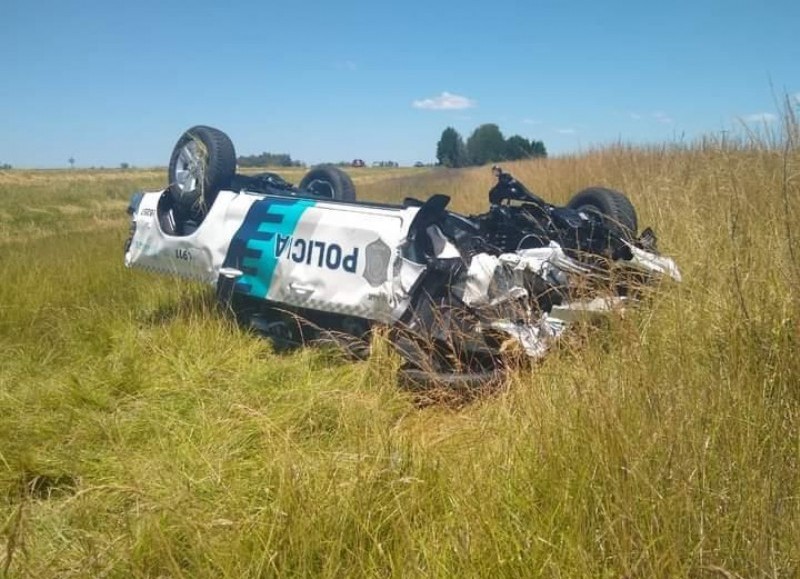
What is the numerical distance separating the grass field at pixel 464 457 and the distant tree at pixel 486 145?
1240 centimetres

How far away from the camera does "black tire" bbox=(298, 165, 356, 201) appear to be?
545cm

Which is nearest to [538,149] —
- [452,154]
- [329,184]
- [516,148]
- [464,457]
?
[516,148]

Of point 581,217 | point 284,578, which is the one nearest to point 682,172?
point 581,217

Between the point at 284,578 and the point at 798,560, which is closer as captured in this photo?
the point at 798,560

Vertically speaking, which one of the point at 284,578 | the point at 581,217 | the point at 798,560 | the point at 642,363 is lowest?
the point at 284,578

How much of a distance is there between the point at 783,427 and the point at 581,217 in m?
2.32

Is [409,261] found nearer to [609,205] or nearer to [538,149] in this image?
[609,205]

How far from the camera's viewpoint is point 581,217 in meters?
3.87

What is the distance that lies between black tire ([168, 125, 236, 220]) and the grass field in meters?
1.59

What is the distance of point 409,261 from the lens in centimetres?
347

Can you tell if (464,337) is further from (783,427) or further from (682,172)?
(682,172)

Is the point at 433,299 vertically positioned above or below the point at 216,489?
above

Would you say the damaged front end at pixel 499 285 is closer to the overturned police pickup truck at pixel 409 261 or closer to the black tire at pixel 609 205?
the overturned police pickup truck at pixel 409 261

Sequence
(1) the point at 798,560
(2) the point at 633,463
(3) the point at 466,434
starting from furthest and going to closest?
(3) the point at 466,434 → (2) the point at 633,463 → (1) the point at 798,560
